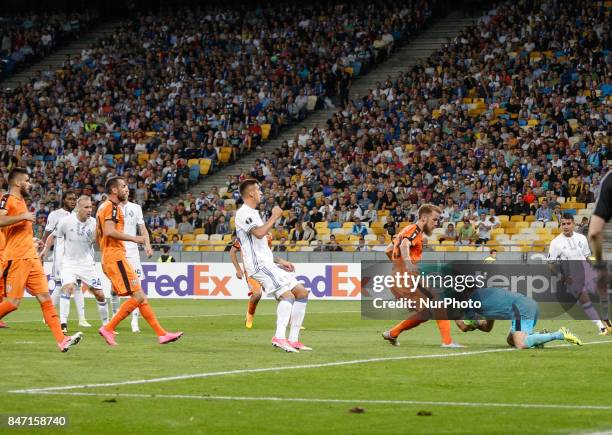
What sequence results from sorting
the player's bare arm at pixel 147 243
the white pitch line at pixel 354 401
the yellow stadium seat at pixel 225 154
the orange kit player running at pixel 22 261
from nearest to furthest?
the white pitch line at pixel 354 401, the orange kit player running at pixel 22 261, the player's bare arm at pixel 147 243, the yellow stadium seat at pixel 225 154

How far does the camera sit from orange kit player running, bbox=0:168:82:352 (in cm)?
1499

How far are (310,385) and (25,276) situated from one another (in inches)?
193

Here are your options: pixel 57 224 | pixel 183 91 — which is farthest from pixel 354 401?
pixel 183 91

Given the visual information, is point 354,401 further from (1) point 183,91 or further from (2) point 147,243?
(1) point 183,91

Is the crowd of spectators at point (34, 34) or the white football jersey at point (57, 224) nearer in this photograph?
the white football jersey at point (57, 224)

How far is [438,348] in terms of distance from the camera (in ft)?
53.9

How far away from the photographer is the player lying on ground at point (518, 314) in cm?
1598

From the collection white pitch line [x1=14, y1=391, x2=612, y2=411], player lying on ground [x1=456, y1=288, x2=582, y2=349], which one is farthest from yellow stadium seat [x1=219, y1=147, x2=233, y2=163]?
white pitch line [x1=14, y1=391, x2=612, y2=411]

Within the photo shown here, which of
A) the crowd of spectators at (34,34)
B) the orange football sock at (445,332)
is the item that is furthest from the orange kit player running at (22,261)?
the crowd of spectators at (34,34)

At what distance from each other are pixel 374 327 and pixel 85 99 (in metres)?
31.0

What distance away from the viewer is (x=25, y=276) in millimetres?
15000

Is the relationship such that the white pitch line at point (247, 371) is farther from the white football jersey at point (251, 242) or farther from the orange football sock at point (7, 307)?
the orange football sock at point (7, 307)

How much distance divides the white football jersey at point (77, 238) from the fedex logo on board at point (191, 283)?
1387cm

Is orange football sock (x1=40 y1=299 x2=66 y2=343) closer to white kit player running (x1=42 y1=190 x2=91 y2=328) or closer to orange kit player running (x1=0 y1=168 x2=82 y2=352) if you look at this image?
orange kit player running (x1=0 y1=168 x2=82 y2=352)
